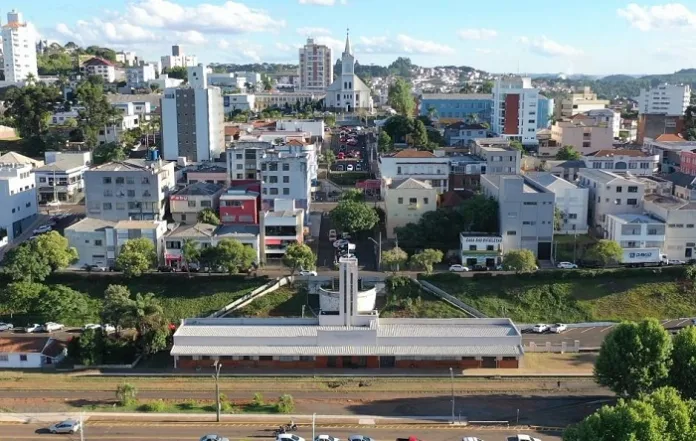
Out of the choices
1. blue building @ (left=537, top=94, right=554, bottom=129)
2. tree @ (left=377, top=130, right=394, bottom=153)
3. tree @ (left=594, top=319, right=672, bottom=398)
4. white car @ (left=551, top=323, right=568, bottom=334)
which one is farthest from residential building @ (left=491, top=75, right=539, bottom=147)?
tree @ (left=594, top=319, right=672, bottom=398)

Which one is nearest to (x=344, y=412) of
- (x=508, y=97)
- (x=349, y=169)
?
(x=349, y=169)

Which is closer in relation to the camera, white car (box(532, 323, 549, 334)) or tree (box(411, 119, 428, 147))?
white car (box(532, 323, 549, 334))

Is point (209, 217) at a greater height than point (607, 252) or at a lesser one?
greater

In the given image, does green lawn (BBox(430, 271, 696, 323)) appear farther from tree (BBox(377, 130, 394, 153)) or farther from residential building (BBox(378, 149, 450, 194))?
tree (BBox(377, 130, 394, 153))

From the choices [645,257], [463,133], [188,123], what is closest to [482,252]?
[645,257]

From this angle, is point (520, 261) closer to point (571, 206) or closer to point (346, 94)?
point (571, 206)

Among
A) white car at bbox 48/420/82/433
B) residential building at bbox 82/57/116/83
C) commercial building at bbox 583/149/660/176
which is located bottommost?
white car at bbox 48/420/82/433

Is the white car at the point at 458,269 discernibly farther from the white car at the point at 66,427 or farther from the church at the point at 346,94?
the church at the point at 346,94

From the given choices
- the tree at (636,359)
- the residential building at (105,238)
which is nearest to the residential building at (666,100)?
the residential building at (105,238)

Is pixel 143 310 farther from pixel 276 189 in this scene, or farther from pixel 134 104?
pixel 134 104
